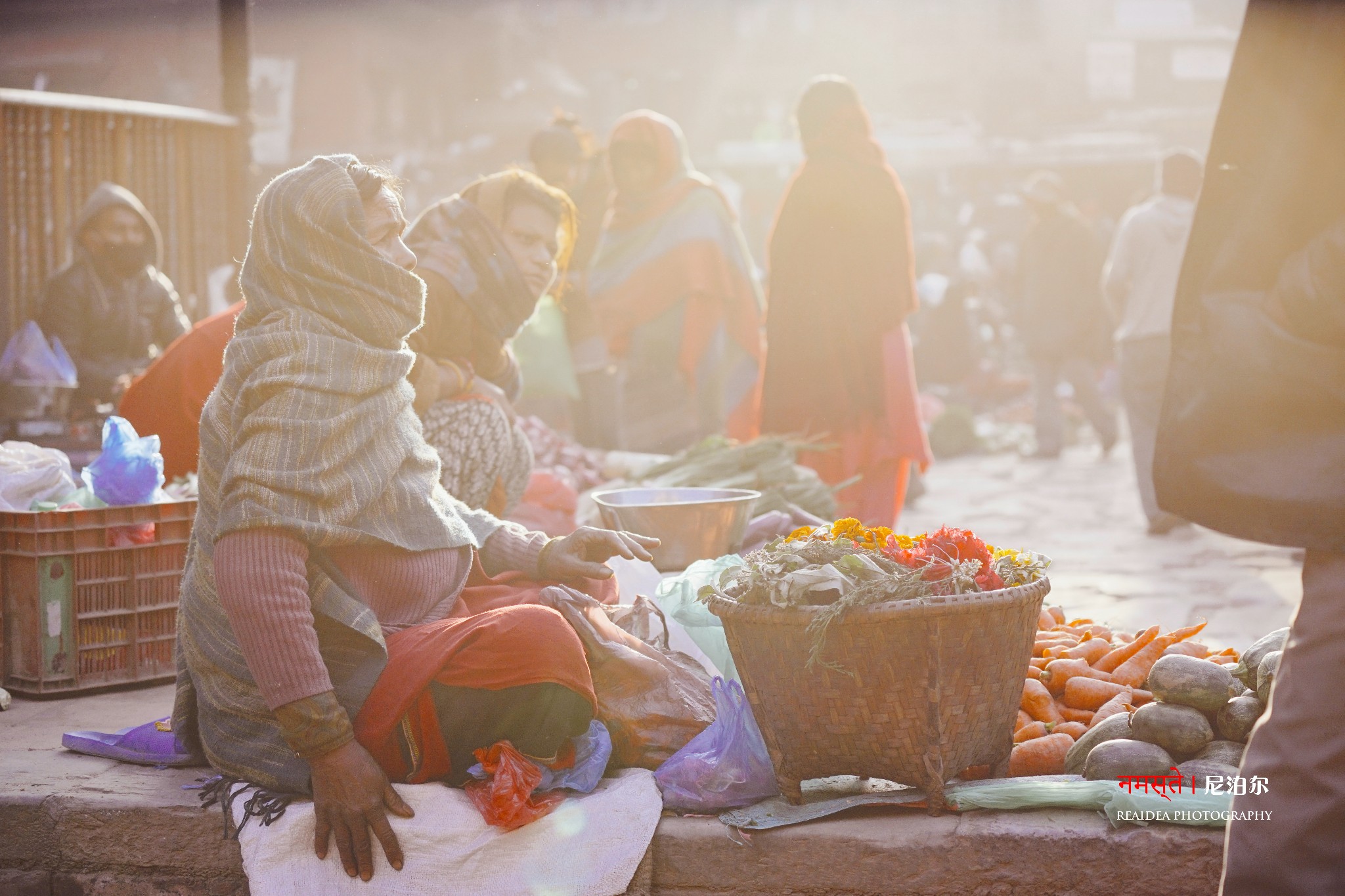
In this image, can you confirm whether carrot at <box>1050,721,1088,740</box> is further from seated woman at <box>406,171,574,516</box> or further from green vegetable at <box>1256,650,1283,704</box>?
seated woman at <box>406,171,574,516</box>

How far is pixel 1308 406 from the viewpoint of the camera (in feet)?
5.37

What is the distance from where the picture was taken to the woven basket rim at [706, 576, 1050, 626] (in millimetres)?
2150

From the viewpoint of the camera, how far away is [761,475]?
14.8 ft

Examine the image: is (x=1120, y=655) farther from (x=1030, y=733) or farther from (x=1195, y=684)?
(x=1195, y=684)

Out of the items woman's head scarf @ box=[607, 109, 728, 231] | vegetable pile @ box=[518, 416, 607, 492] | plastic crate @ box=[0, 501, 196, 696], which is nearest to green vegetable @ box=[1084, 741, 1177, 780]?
plastic crate @ box=[0, 501, 196, 696]

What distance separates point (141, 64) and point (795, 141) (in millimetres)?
11383

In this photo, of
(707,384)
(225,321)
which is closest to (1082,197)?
(707,384)

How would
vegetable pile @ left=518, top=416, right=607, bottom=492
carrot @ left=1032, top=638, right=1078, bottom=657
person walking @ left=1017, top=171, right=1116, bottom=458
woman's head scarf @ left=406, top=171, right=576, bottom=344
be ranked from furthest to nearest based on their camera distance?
person walking @ left=1017, top=171, right=1116, bottom=458, vegetable pile @ left=518, top=416, right=607, bottom=492, woman's head scarf @ left=406, top=171, right=576, bottom=344, carrot @ left=1032, top=638, right=1078, bottom=657

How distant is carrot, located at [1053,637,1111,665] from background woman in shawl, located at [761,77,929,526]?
Result: 8.58ft

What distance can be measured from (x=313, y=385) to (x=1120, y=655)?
1.98m

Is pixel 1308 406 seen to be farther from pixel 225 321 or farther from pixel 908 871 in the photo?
pixel 225 321

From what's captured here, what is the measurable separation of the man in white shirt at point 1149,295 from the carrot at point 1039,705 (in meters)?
4.13

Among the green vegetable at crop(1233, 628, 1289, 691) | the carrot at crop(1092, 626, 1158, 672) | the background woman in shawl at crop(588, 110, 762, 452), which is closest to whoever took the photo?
the green vegetable at crop(1233, 628, 1289, 691)

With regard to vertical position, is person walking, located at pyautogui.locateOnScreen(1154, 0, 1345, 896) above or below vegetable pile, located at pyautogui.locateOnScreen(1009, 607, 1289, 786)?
above
